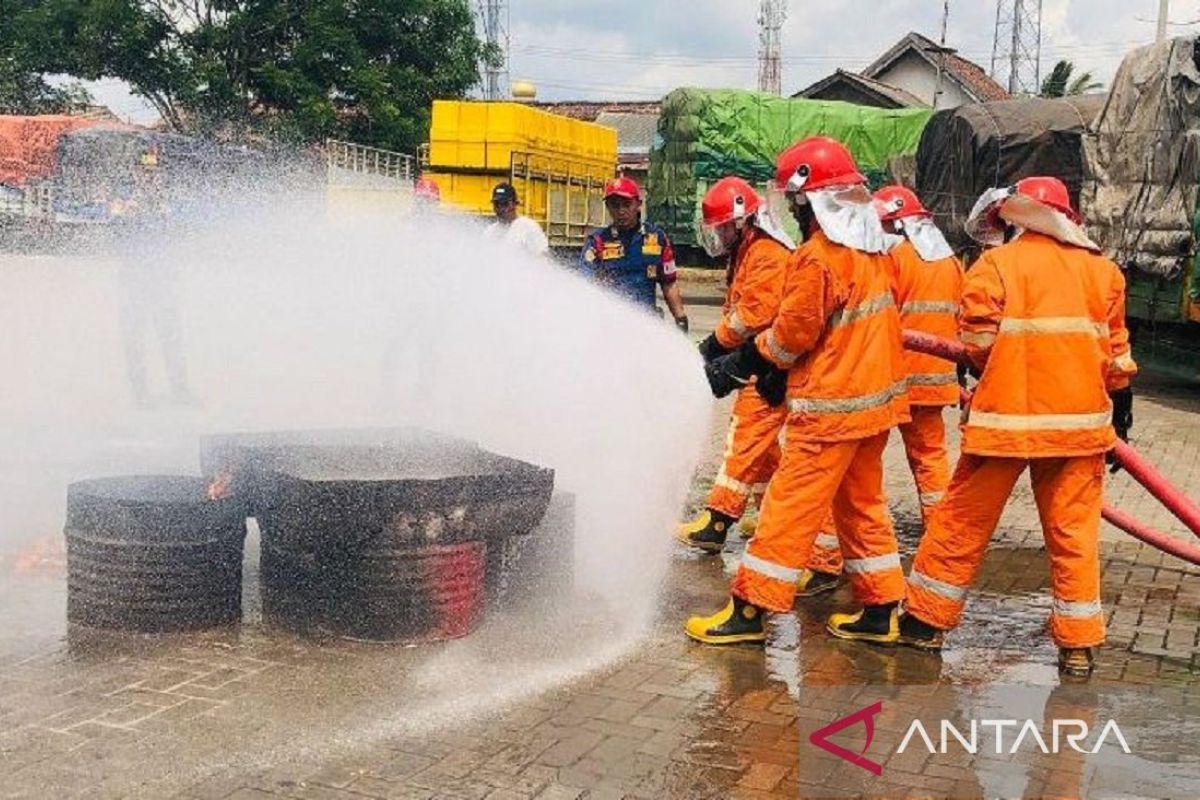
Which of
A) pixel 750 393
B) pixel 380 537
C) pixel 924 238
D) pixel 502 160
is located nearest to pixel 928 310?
pixel 924 238

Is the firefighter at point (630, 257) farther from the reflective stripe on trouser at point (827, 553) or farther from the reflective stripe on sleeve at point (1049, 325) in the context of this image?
the reflective stripe on sleeve at point (1049, 325)

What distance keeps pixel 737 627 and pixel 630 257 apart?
326cm

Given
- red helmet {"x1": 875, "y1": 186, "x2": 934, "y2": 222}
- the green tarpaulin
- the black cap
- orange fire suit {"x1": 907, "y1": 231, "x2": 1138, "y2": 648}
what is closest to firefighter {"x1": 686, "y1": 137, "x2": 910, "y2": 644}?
orange fire suit {"x1": 907, "y1": 231, "x2": 1138, "y2": 648}

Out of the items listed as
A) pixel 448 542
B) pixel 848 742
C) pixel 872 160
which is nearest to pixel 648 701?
pixel 848 742

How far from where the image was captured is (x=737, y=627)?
4.97 meters

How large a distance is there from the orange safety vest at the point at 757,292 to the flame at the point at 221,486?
2.05 m

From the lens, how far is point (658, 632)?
5188 mm

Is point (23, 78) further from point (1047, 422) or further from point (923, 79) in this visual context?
point (1047, 422)

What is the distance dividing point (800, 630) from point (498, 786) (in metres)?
2.03

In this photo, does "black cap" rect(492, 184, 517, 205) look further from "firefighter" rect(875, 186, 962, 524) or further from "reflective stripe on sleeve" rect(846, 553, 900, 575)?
"reflective stripe on sleeve" rect(846, 553, 900, 575)

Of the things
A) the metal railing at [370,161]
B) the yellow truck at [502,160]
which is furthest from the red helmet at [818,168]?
the metal railing at [370,161]

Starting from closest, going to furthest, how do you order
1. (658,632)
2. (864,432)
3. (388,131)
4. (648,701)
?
(648,701), (864,432), (658,632), (388,131)

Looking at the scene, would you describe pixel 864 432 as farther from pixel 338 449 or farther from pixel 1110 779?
pixel 338 449

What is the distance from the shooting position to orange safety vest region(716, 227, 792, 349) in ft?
17.9
